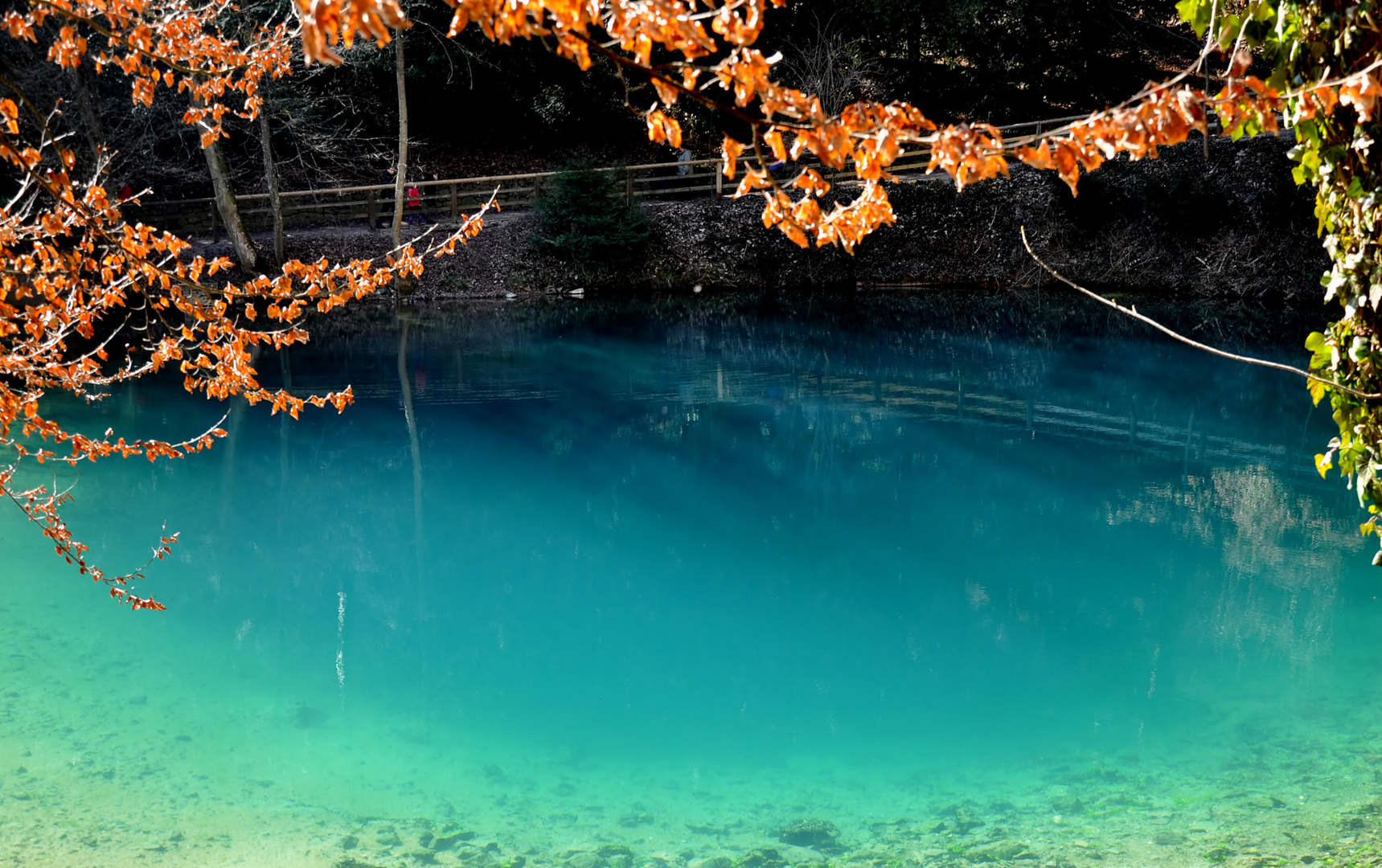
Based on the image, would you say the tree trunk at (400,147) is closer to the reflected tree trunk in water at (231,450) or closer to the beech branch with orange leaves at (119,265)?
the reflected tree trunk in water at (231,450)

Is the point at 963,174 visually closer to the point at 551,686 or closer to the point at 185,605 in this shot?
Answer: the point at 551,686

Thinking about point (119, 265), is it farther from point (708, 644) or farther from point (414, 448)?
point (414, 448)

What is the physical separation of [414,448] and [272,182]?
483 inches

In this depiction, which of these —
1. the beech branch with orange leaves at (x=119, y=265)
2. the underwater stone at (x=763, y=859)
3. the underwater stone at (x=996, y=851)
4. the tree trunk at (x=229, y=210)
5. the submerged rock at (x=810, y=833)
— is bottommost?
the underwater stone at (x=763, y=859)

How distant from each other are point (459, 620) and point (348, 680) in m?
1.16

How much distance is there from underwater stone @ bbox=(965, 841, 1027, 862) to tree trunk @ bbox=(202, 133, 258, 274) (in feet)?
67.1

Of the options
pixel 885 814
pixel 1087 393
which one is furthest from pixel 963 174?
pixel 1087 393

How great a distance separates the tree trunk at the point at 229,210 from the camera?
73.0ft

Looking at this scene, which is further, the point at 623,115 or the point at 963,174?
the point at 623,115

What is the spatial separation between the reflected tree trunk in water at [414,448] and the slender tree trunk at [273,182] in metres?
5.43

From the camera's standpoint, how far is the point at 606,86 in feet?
101

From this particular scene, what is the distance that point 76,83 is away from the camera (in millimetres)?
19453

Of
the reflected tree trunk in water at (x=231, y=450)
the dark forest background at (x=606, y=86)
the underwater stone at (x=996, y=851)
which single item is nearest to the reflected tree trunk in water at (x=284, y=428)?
the reflected tree trunk in water at (x=231, y=450)

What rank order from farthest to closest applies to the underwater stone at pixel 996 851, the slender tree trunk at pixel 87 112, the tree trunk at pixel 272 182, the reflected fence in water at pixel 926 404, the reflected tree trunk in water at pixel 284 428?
the tree trunk at pixel 272 182, the slender tree trunk at pixel 87 112, the reflected fence in water at pixel 926 404, the reflected tree trunk in water at pixel 284 428, the underwater stone at pixel 996 851
